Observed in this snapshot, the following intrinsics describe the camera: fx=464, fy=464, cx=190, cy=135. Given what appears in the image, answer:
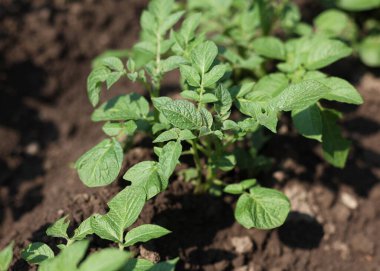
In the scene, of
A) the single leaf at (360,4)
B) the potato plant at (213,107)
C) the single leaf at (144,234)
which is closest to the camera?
the single leaf at (144,234)

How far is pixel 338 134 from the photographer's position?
212 centimetres

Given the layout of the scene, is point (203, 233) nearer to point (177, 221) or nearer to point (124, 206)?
point (177, 221)

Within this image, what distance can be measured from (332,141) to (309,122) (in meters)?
0.26

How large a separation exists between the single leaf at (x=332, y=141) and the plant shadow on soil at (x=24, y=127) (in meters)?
1.63

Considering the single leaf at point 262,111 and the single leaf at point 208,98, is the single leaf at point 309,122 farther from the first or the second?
the single leaf at point 208,98

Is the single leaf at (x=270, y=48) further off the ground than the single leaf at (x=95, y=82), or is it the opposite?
the single leaf at (x=95, y=82)

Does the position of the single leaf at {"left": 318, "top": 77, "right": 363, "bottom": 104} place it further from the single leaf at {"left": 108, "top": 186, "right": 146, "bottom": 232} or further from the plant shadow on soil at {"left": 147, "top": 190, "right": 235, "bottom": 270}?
the single leaf at {"left": 108, "top": 186, "right": 146, "bottom": 232}

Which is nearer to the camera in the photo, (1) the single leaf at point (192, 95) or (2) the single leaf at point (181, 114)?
(2) the single leaf at point (181, 114)

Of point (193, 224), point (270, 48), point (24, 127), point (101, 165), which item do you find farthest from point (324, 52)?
point (24, 127)

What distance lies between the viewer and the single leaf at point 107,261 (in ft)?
4.03

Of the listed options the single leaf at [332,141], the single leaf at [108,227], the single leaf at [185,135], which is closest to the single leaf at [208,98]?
A: the single leaf at [185,135]

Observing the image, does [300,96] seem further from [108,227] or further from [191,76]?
[108,227]

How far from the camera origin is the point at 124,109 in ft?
6.36

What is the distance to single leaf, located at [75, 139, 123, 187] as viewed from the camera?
5.65 ft
